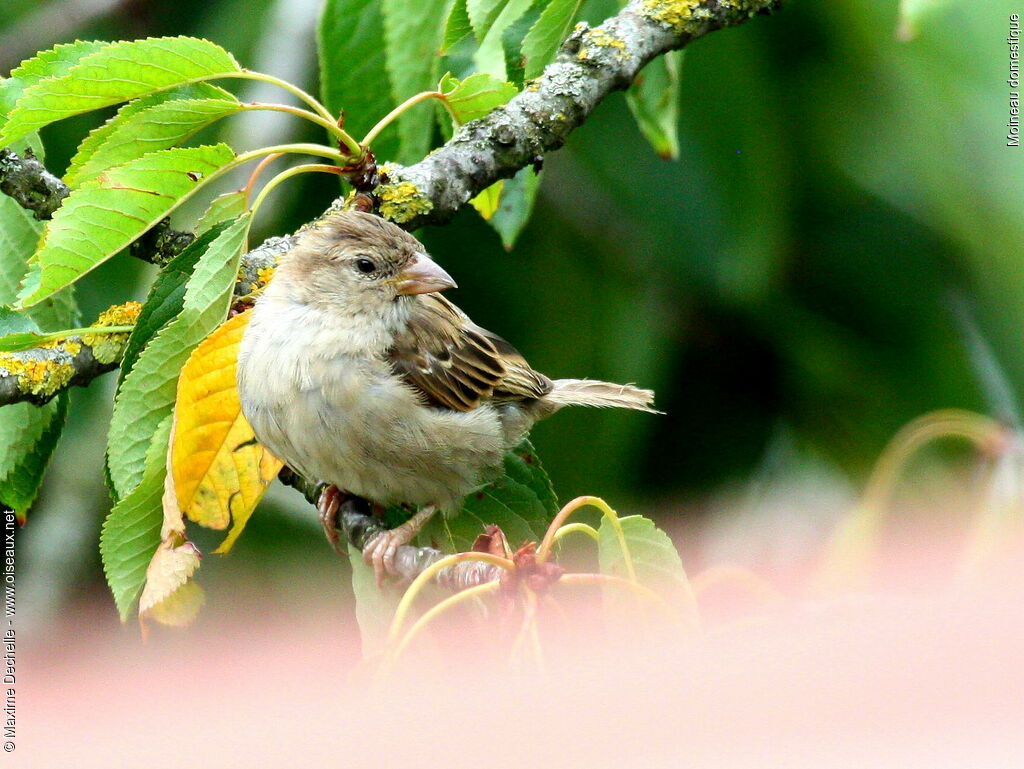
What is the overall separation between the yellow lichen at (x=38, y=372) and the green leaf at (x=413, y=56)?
1.05 m

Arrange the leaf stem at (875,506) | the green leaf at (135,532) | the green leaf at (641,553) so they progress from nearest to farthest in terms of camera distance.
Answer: the leaf stem at (875,506) → the green leaf at (641,553) → the green leaf at (135,532)

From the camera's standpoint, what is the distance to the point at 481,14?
100 inches

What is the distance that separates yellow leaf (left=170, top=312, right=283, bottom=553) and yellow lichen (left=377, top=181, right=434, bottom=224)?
50 centimetres

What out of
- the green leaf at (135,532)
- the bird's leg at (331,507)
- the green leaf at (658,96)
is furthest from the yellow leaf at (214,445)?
the green leaf at (658,96)

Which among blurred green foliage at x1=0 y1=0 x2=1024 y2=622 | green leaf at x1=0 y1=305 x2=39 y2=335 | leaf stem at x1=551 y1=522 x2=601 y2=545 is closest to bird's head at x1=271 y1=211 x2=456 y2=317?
green leaf at x1=0 y1=305 x2=39 y2=335

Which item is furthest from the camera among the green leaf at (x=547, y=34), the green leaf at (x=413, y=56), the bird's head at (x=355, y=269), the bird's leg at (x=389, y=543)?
the bird's head at (x=355, y=269)

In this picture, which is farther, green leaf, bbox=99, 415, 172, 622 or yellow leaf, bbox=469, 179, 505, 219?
yellow leaf, bbox=469, 179, 505, 219

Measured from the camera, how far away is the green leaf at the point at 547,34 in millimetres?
2648

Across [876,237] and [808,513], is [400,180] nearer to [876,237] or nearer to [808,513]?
[808,513]

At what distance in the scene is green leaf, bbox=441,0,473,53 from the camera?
2574 mm

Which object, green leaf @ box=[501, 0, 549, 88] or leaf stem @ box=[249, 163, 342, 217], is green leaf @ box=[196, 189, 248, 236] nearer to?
leaf stem @ box=[249, 163, 342, 217]

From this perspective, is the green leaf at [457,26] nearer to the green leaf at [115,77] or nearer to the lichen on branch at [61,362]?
the green leaf at [115,77]

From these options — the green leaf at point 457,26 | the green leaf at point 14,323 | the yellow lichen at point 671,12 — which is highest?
the yellow lichen at point 671,12

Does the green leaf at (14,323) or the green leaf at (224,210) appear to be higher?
the green leaf at (224,210)
